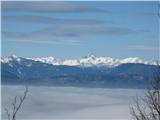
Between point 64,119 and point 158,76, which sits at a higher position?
point 64,119

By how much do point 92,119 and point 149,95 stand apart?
57816 mm

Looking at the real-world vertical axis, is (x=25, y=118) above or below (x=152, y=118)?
above

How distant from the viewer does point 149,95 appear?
12.5 m

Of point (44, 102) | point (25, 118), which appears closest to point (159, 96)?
point (25, 118)

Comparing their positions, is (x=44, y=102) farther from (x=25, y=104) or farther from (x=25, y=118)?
(x=25, y=118)

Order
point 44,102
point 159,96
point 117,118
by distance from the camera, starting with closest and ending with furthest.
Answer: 1. point 159,96
2. point 117,118
3. point 44,102

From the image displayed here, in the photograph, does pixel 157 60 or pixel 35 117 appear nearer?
pixel 157 60

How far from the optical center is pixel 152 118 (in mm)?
12250

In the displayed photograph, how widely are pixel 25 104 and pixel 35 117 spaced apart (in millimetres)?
37868

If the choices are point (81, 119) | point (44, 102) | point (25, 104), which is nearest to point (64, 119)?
point (81, 119)

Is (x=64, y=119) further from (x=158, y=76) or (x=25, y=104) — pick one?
(x=158, y=76)

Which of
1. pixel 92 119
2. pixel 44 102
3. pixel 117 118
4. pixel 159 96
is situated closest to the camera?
pixel 159 96

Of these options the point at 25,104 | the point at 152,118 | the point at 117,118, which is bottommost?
the point at 152,118

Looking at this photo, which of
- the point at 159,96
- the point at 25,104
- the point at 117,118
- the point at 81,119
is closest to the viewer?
the point at 159,96
